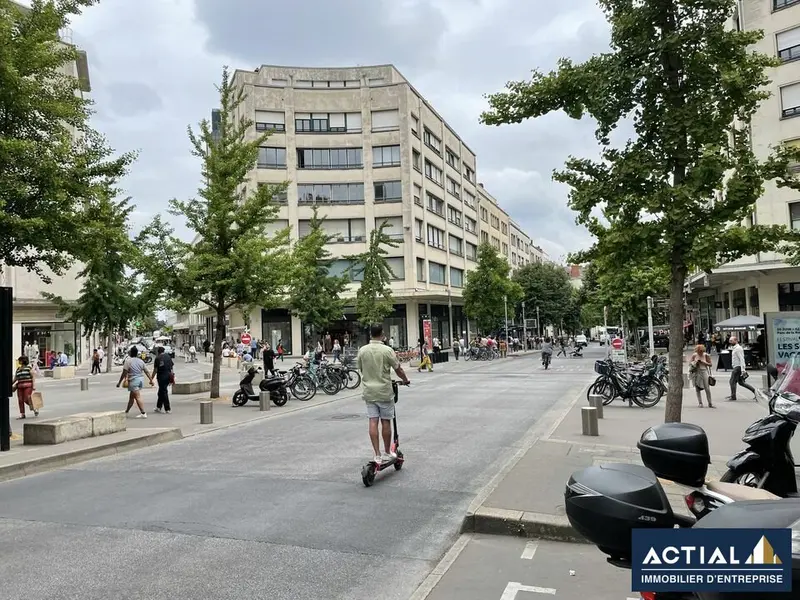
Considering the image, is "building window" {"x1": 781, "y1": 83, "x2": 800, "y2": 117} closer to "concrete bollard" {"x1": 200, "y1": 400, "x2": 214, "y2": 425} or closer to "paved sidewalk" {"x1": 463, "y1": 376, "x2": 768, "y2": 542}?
"paved sidewalk" {"x1": 463, "y1": 376, "x2": 768, "y2": 542}

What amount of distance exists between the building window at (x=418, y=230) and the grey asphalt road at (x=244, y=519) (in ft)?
129

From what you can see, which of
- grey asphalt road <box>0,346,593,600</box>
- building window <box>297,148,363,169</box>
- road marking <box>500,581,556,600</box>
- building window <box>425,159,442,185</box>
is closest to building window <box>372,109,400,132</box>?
building window <box>297,148,363,169</box>

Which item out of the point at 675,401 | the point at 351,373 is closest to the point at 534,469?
the point at 675,401

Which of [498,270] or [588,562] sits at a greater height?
[498,270]

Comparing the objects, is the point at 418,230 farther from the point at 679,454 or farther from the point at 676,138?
the point at 679,454

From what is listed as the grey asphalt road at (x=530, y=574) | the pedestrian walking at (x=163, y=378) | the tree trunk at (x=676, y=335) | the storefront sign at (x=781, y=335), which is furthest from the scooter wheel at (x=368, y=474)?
the pedestrian walking at (x=163, y=378)

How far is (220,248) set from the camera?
1833 centimetres

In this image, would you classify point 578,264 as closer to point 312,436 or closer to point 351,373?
point 312,436

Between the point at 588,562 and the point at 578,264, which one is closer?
the point at 588,562

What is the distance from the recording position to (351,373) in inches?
874

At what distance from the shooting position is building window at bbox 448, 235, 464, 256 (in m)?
59.6

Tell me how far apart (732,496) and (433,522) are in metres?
3.66

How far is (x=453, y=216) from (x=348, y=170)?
15.0 metres

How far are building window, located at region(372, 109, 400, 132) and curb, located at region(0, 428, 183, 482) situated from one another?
1636 inches
